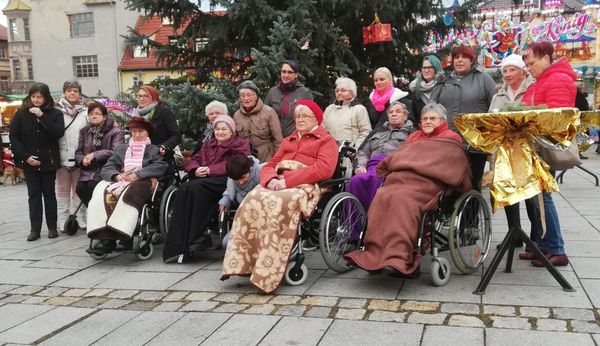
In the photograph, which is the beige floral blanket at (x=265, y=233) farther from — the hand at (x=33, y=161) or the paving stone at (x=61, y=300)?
the hand at (x=33, y=161)

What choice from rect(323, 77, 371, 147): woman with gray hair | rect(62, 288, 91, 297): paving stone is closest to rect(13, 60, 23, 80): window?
rect(323, 77, 371, 147): woman with gray hair

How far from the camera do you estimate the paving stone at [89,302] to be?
421 cm

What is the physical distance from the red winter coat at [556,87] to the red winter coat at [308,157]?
5.34 ft

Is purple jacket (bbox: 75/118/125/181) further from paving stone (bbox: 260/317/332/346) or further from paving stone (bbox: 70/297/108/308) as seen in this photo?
paving stone (bbox: 260/317/332/346)

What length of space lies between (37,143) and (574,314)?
5622 mm

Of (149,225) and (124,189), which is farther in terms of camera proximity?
(149,225)

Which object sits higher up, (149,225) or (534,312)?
(149,225)

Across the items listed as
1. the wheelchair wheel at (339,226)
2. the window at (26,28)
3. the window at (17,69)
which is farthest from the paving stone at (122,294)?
the window at (26,28)

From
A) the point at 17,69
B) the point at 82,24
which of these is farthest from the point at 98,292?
the point at 17,69

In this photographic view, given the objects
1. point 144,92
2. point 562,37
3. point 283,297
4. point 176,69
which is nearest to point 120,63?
point 562,37

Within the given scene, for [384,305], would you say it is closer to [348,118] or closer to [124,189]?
[348,118]

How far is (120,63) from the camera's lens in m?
36.3

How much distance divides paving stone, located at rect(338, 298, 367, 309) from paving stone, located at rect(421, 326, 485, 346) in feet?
1.93

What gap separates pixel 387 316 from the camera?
3.66 meters
